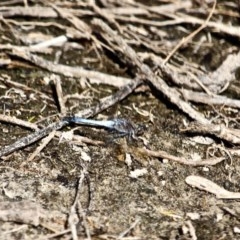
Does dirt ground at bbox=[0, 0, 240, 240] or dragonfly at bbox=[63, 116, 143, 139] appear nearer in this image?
dirt ground at bbox=[0, 0, 240, 240]

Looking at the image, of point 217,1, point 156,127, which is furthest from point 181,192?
point 217,1

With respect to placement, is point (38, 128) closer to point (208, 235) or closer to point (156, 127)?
point (156, 127)

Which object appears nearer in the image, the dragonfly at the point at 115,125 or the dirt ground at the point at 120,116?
the dirt ground at the point at 120,116
